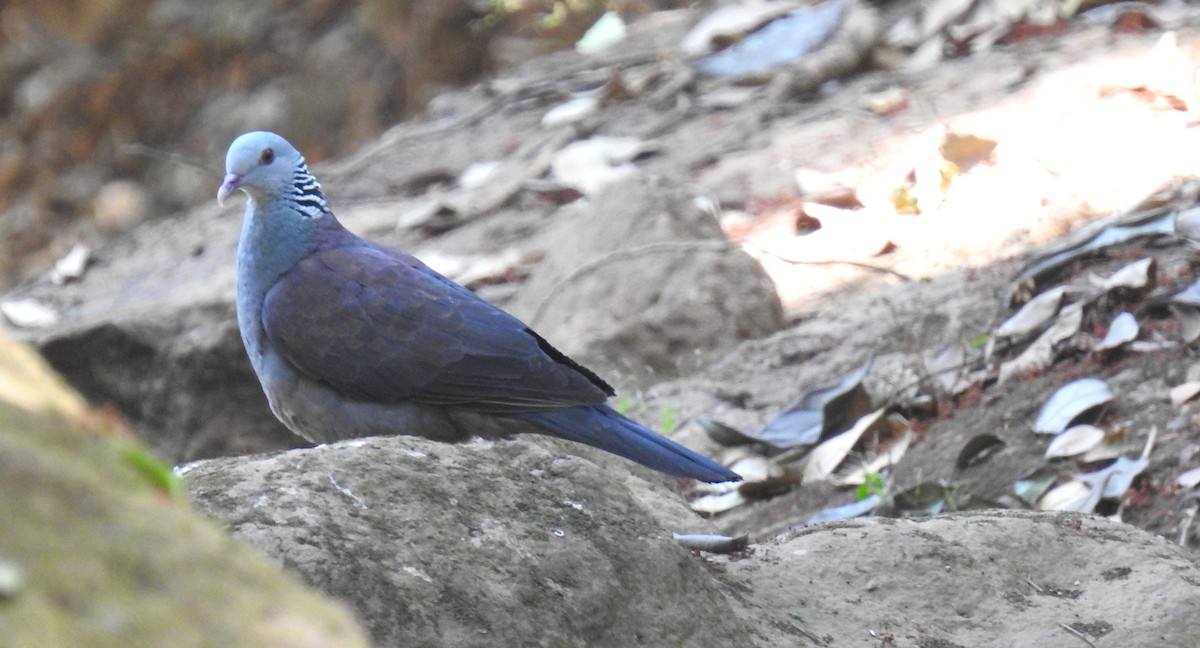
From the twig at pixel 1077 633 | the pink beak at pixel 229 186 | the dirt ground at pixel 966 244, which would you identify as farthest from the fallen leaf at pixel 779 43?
the twig at pixel 1077 633

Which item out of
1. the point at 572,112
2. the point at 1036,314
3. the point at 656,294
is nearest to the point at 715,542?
the point at 1036,314

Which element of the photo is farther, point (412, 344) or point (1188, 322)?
point (1188, 322)

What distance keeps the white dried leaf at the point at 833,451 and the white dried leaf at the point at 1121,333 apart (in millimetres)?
673

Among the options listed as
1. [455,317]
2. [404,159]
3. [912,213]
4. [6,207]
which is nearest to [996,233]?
[912,213]

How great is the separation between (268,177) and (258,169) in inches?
1.8

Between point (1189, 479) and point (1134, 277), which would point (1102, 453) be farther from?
point (1134, 277)

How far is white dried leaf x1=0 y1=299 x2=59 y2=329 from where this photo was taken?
7746mm

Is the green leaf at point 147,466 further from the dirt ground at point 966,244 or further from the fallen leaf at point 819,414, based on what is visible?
the fallen leaf at point 819,414

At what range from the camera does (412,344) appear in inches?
162

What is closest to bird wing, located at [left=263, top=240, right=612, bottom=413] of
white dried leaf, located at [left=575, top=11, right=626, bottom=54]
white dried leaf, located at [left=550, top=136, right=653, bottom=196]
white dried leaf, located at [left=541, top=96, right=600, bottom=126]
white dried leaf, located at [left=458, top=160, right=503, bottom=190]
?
→ white dried leaf, located at [left=550, top=136, right=653, bottom=196]

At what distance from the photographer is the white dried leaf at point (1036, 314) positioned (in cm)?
470

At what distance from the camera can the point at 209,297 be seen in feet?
20.5

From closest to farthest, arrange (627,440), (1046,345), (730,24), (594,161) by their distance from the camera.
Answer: (627,440) → (1046,345) → (594,161) → (730,24)

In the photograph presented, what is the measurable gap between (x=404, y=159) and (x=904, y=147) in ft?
11.0
